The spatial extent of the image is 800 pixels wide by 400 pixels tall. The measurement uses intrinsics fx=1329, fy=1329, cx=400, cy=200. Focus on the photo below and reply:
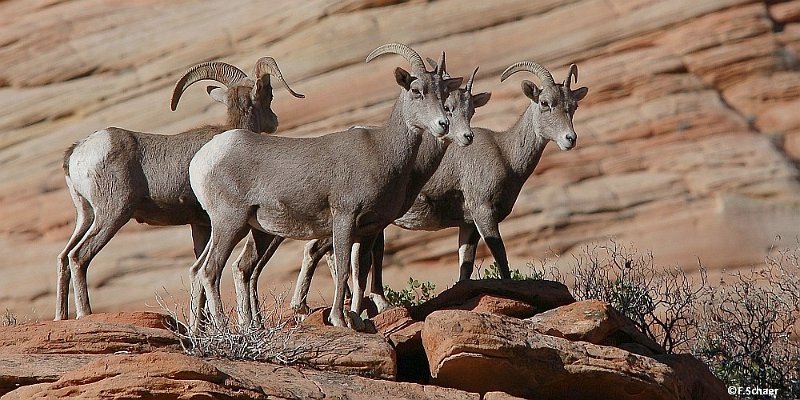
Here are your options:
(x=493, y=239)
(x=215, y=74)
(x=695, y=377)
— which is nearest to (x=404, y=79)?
(x=493, y=239)

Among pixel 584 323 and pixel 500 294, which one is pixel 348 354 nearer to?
pixel 500 294

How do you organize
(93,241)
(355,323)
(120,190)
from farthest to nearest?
1. (120,190)
2. (93,241)
3. (355,323)

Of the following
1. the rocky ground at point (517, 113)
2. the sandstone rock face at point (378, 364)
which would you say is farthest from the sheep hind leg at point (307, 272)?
the rocky ground at point (517, 113)

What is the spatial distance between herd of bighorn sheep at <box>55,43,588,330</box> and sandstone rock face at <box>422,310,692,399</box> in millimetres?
877

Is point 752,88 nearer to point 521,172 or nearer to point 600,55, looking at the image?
→ point 600,55

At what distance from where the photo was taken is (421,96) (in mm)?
9008

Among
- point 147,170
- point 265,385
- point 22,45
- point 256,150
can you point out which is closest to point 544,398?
point 265,385

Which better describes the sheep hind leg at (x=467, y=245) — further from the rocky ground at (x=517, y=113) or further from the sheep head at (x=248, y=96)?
the rocky ground at (x=517, y=113)

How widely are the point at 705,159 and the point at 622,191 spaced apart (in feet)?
3.83

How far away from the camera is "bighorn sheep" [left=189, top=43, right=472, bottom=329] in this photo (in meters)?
8.65

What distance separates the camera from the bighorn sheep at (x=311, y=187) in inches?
340

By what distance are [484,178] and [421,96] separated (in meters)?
1.65

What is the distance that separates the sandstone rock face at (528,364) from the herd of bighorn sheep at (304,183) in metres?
0.88

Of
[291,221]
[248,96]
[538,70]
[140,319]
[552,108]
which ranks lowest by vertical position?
[140,319]
